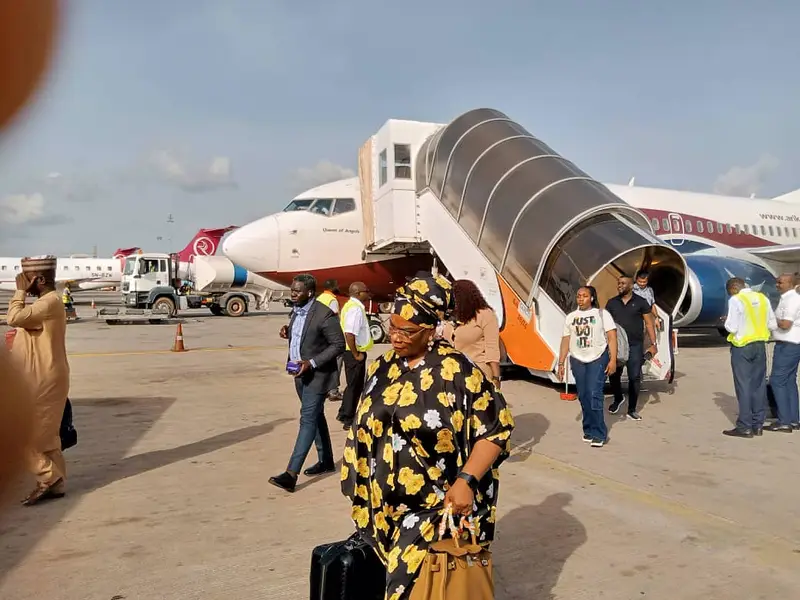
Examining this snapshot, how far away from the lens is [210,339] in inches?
707

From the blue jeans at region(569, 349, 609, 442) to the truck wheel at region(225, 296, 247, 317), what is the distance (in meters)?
23.1

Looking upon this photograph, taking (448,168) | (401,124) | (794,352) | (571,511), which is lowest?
(571,511)

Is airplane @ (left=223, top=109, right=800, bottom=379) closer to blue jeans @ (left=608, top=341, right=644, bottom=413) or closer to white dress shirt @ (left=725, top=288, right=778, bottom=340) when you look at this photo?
blue jeans @ (left=608, top=341, right=644, bottom=413)

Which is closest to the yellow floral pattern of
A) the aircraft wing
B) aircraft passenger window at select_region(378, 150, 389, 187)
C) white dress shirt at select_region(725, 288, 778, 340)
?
white dress shirt at select_region(725, 288, 778, 340)

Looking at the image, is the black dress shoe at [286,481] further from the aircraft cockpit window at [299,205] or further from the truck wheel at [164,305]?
the truck wheel at [164,305]

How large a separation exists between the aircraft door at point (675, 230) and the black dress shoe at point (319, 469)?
12.8m

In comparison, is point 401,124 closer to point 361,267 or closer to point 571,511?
point 361,267

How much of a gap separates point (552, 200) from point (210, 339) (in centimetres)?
1169

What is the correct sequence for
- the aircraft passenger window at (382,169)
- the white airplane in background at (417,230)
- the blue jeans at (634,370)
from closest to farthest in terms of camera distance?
1. the blue jeans at (634,370)
2. the white airplane in background at (417,230)
3. the aircraft passenger window at (382,169)

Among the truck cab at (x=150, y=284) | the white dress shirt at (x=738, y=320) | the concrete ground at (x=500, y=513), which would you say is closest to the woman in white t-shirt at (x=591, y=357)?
the concrete ground at (x=500, y=513)

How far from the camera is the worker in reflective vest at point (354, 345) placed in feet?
23.3

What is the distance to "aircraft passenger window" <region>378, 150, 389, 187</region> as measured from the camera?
12675 mm

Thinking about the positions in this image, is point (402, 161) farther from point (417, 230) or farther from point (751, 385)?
point (751, 385)

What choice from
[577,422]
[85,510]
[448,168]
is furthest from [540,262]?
[85,510]
